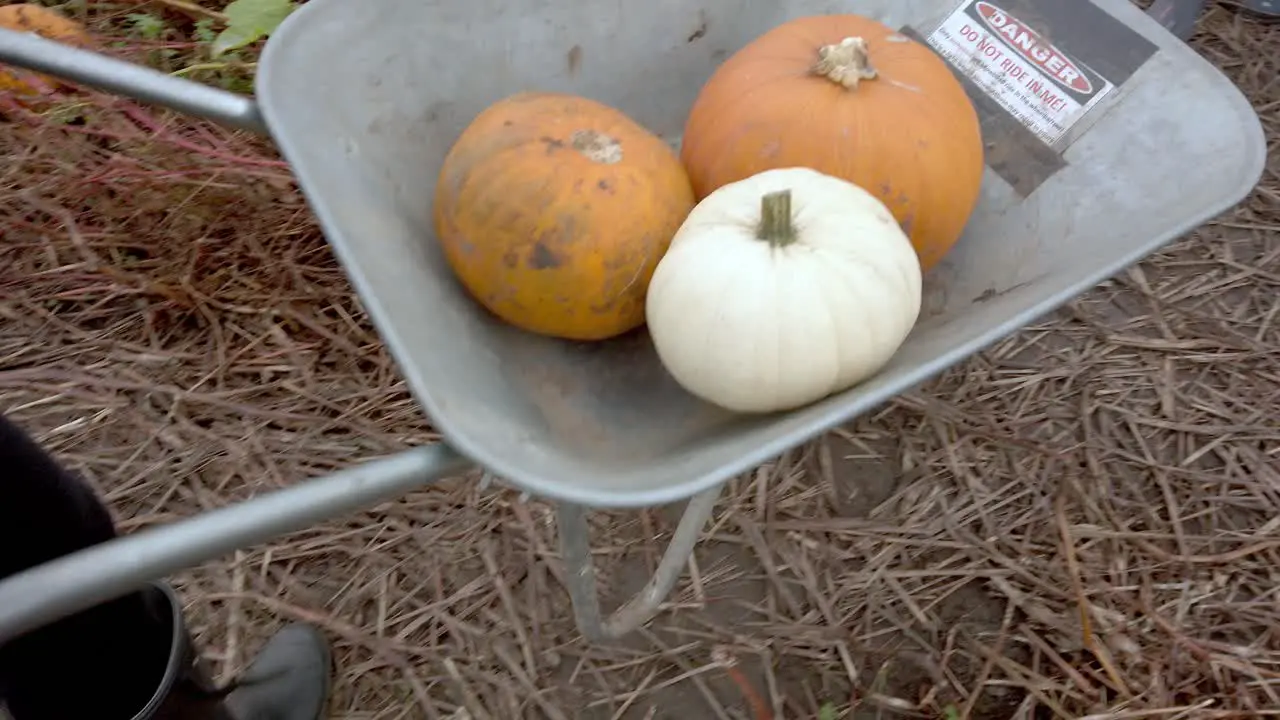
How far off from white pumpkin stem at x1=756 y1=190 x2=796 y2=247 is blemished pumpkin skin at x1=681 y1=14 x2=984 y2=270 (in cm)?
13

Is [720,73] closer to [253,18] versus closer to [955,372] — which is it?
[955,372]

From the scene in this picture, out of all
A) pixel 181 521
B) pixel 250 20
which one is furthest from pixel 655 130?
pixel 250 20

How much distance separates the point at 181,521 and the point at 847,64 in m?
0.63

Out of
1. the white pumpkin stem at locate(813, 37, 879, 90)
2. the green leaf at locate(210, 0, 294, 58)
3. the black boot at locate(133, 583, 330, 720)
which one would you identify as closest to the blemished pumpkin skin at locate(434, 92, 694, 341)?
the white pumpkin stem at locate(813, 37, 879, 90)

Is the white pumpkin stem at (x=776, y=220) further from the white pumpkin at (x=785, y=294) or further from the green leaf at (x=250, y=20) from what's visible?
the green leaf at (x=250, y=20)

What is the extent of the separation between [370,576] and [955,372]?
3.02 ft

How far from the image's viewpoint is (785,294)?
0.70m

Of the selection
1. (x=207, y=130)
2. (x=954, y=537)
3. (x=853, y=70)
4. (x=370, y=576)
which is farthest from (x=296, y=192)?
(x=954, y=537)

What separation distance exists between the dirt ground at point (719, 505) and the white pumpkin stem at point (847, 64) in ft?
2.19

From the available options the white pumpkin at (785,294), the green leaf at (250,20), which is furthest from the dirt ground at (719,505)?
the white pumpkin at (785,294)

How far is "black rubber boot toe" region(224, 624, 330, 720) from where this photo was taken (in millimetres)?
1099

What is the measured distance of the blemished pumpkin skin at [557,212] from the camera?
2.50 ft

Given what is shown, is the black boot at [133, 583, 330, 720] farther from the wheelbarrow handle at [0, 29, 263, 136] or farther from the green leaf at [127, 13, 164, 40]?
the green leaf at [127, 13, 164, 40]

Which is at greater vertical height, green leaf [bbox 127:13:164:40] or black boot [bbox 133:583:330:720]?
green leaf [bbox 127:13:164:40]
